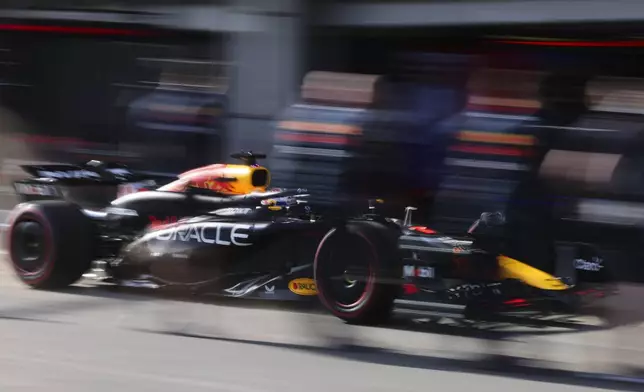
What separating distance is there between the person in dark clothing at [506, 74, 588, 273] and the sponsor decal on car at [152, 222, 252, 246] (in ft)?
6.34

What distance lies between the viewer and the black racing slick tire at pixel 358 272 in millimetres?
6445

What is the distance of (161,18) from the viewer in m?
14.0

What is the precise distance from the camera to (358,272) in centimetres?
666

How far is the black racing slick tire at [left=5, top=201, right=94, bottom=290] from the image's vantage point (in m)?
8.05

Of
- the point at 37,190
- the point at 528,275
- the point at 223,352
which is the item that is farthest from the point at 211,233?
the point at 528,275

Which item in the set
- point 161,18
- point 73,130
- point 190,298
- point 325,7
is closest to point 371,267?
point 190,298

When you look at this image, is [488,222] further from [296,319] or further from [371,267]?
[296,319]

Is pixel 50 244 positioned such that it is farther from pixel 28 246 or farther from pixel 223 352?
pixel 223 352

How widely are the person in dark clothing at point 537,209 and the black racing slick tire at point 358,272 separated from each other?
74 cm

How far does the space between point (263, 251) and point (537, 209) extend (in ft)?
6.55

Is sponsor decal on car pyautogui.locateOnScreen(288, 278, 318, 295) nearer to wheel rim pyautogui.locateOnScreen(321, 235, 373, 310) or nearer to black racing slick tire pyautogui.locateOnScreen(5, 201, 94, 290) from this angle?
wheel rim pyautogui.locateOnScreen(321, 235, 373, 310)

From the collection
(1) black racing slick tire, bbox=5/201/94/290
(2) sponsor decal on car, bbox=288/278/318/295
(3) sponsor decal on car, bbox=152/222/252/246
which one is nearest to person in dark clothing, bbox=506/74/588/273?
(2) sponsor decal on car, bbox=288/278/318/295

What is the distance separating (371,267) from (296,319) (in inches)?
34.3

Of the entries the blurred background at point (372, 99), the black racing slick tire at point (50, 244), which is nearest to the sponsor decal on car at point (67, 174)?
the black racing slick tire at point (50, 244)
